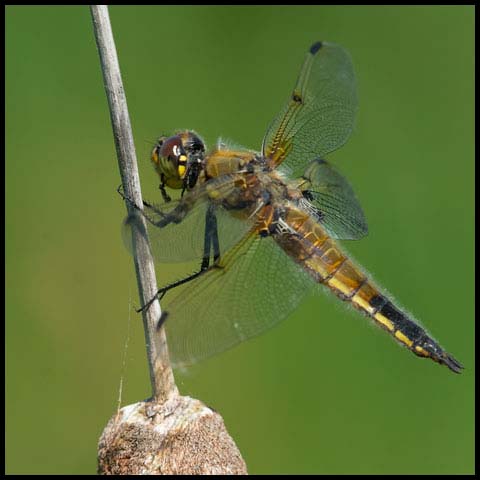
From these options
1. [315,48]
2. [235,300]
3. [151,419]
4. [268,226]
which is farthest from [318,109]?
[151,419]

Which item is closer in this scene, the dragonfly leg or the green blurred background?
the dragonfly leg

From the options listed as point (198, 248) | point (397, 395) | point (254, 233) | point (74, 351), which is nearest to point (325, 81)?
point (254, 233)

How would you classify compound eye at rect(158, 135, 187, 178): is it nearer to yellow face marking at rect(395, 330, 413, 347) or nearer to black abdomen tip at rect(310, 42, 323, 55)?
black abdomen tip at rect(310, 42, 323, 55)

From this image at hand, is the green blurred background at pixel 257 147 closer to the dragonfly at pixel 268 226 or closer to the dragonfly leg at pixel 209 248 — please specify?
the dragonfly at pixel 268 226

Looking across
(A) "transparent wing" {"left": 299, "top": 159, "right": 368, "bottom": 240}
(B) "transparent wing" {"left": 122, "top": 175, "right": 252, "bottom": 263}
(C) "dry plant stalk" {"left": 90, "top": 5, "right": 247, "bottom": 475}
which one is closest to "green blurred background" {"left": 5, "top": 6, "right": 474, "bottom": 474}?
(A) "transparent wing" {"left": 299, "top": 159, "right": 368, "bottom": 240}

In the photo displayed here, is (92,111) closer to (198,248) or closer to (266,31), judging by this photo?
(266,31)

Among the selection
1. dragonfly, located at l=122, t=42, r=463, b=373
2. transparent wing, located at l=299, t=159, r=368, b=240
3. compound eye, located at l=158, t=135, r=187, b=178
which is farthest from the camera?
transparent wing, located at l=299, t=159, r=368, b=240

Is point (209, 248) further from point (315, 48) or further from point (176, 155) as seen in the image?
point (315, 48)
